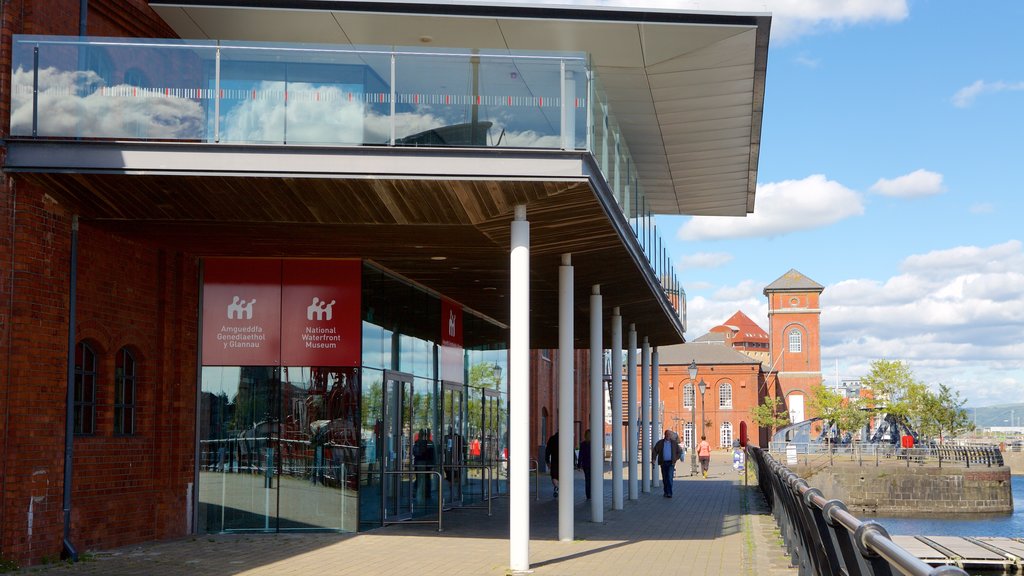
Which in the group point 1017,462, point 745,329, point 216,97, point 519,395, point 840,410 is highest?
point 745,329

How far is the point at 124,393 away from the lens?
13.7 metres

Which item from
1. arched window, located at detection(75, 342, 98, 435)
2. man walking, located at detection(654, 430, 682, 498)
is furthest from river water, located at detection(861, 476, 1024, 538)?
arched window, located at detection(75, 342, 98, 435)

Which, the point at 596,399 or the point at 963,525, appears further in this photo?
the point at 963,525

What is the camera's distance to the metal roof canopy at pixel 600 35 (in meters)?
14.1

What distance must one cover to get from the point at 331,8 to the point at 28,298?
563 cm

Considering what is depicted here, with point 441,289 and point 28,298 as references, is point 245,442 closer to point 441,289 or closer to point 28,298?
point 28,298

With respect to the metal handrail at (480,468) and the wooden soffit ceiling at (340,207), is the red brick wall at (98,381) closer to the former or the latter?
the wooden soffit ceiling at (340,207)

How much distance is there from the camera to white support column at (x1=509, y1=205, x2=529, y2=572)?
1170 centimetres

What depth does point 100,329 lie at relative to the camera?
12.9m

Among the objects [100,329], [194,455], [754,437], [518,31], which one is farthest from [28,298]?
[754,437]

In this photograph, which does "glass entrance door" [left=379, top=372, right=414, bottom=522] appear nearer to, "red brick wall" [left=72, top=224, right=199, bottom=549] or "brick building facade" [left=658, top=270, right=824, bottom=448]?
"red brick wall" [left=72, top=224, right=199, bottom=549]

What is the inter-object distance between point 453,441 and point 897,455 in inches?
1426

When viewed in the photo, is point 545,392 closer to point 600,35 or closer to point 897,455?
point 897,455

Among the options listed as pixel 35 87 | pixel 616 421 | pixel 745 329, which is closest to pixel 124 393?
pixel 35 87
